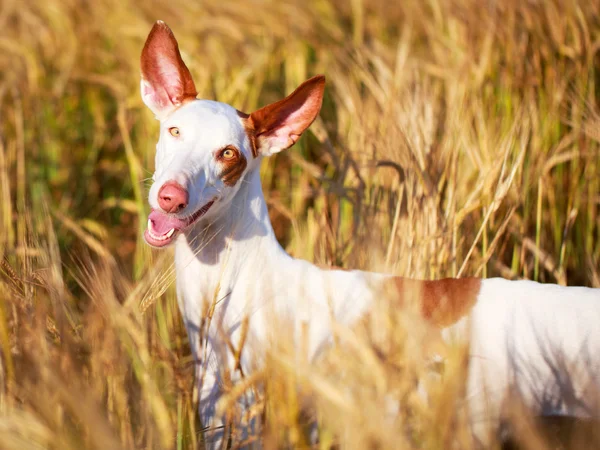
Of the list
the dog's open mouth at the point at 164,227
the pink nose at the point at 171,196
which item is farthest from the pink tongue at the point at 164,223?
the pink nose at the point at 171,196

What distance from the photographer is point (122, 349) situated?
182 centimetres

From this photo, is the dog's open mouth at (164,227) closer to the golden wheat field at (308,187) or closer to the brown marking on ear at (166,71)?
the golden wheat field at (308,187)

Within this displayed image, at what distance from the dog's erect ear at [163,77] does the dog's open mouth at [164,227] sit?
58 centimetres

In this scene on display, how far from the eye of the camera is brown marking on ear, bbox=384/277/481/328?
2.68 m

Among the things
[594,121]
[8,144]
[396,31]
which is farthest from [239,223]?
[396,31]

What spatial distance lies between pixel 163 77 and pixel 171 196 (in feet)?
2.48

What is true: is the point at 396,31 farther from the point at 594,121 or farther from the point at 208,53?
the point at 594,121

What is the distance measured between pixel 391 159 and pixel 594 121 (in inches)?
39.0

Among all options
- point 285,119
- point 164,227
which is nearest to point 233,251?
point 164,227

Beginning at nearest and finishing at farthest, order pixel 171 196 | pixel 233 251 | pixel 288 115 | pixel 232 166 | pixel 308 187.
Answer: pixel 171 196
pixel 232 166
pixel 233 251
pixel 288 115
pixel 308 187

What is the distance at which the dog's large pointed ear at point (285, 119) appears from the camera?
2.82m

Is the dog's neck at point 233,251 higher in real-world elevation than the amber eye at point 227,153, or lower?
lower

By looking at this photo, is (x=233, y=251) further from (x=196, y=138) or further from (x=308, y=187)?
(x=308, y=187)

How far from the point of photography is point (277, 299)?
2.75 meters
